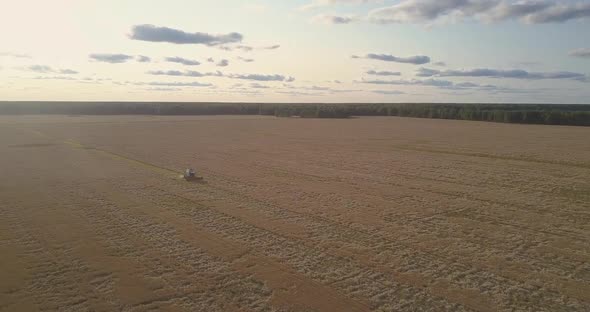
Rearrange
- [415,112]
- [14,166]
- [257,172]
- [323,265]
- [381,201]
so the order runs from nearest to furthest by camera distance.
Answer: [323,265]
[381,201]
[257,172]
[14,166]
[415,112]

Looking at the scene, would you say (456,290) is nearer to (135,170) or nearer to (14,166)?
(135,170)

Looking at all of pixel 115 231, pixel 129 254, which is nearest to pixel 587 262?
pixel 129 254

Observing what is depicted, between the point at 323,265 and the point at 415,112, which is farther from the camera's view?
the point at 415,112

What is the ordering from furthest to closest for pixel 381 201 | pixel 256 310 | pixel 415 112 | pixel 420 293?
1. pixel 415 112
2. pixel 381 201
3. pixel 420 293
4. pixel 256 310

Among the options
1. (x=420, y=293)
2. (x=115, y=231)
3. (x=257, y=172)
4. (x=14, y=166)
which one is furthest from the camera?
(x=14, y=166)

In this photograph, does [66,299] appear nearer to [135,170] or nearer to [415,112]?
[135,170]

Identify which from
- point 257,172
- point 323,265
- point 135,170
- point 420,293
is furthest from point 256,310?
point 135,170
